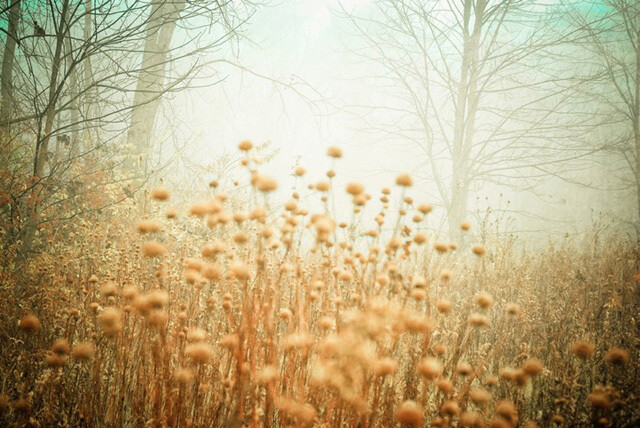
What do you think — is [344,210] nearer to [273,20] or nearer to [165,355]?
[273,20]

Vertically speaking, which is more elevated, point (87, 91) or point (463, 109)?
point (463, 109)

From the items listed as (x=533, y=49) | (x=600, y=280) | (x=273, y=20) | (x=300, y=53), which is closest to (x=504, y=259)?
(x=600, y=280)

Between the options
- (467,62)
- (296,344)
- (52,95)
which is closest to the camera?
(296,344)

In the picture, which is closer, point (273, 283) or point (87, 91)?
point (273, 283)

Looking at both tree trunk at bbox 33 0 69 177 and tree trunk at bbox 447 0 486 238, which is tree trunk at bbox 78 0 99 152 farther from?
tree trunk at bbox 447 0 486 238

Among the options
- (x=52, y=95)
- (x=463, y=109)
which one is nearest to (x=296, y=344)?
(x=52, y=95)

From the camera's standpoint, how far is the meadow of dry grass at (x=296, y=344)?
963mm

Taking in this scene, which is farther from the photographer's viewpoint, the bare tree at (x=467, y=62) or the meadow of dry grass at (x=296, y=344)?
the bare tree at (x=467, y=62)

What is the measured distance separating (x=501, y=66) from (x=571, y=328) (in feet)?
18.1

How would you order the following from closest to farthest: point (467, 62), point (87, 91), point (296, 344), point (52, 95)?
point (296, 344) < point (52, 95) < point (87, 91) < point (467, 62)

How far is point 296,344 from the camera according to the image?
1.03 metres

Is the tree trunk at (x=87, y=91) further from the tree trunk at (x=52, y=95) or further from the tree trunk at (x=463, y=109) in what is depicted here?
the tree trunk at (x=463, y=109)

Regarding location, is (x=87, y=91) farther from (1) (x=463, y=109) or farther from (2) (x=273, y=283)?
(1) (x=463, y=109)

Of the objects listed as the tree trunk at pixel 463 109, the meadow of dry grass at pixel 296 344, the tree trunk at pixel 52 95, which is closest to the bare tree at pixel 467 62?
the tree trunk at pixel 463 109
